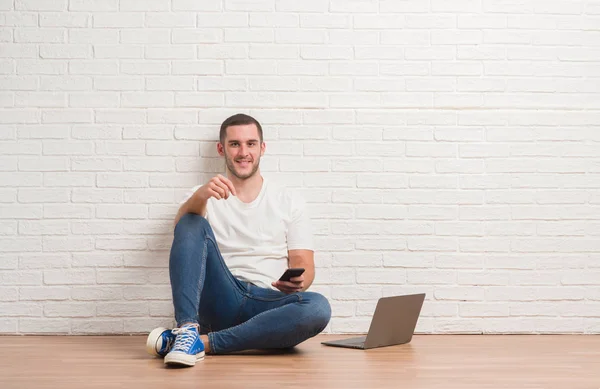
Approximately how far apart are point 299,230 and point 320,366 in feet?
3.00

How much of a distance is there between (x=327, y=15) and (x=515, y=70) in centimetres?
107

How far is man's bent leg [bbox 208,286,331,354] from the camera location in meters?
3.11

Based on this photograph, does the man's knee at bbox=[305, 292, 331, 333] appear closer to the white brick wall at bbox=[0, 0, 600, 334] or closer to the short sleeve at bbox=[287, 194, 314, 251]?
the short sleeve at bbox=[287, 194, 314, 251]

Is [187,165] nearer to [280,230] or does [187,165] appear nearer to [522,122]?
[280,230]

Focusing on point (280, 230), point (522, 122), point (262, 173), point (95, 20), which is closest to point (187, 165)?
point (262, 173)

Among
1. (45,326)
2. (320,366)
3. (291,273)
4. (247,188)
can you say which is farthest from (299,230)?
(45,326)

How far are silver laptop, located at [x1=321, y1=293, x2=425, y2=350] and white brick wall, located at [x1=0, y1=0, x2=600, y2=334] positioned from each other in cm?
35

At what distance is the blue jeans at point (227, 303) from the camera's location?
3084mm

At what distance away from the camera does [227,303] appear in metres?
3.32

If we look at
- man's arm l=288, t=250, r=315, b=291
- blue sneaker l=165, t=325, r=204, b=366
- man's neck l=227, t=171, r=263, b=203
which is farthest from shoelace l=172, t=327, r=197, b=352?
man's neck l=227, t=171, r=263, b=203

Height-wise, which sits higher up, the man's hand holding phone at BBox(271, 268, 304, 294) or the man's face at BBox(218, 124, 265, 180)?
the man's face at BBox(218, 124, 265, 180)

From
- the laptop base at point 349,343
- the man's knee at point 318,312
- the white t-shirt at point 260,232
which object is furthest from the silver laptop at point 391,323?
the white t-shirt at point 260,232

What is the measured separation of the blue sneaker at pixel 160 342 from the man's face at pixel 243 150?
36.8 inches

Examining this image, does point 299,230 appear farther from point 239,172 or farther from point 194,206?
point 194,206
